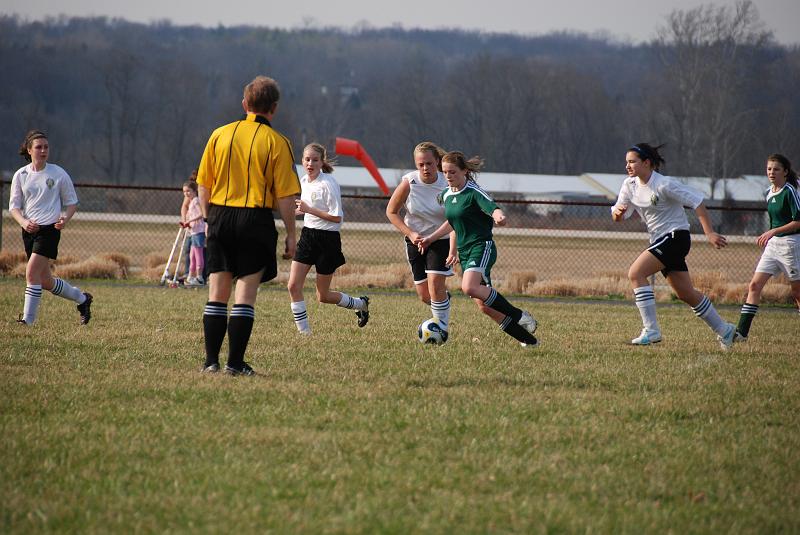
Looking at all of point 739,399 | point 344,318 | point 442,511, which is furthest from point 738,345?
point 442,511

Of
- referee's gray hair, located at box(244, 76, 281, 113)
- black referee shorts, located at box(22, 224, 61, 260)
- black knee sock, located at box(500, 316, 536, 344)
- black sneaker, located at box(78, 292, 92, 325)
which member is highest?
referee's gray hair, located at box(244, 76, 281, 113)

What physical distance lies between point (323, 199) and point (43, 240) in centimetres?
276

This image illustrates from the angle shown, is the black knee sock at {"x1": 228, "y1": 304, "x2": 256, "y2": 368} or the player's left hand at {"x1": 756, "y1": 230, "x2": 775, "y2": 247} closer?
the black knee sock at {"x1": 228, "y1": 304, "x2": 256, "y2": 368}

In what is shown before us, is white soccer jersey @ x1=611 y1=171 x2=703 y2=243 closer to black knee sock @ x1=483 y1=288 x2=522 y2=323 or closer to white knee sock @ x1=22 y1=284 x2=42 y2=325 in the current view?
black knee sock @ x1=483 y1=288 x2=522 y2=323

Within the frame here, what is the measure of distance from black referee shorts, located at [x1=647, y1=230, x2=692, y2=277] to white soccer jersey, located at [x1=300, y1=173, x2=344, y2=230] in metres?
3.05

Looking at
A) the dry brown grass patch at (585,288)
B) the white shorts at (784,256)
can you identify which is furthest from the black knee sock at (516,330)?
the dry brown grass patch at (585,288)

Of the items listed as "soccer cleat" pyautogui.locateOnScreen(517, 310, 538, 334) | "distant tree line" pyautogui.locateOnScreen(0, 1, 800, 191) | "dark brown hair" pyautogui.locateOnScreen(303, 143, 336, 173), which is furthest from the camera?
"distant tree line" pyautogui.locateOnScreen(0, 1, 800, 191)

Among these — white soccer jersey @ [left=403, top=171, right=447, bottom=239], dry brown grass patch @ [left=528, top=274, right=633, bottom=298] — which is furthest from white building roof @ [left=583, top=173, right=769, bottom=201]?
white soccer jersey @ [left=403, top=171, right=447, bottom=239]

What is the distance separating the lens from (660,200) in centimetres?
920

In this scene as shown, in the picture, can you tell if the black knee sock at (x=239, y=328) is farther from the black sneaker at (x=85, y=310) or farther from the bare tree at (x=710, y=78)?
the bare tree at (x=710, y=78)

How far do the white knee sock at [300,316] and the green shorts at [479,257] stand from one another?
6.22 ft

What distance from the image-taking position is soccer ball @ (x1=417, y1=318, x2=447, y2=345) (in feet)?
30.2

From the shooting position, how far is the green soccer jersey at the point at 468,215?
28.8 ft

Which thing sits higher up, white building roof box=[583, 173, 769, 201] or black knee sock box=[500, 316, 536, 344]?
white building roof box=[583, 173, 769, 201]
